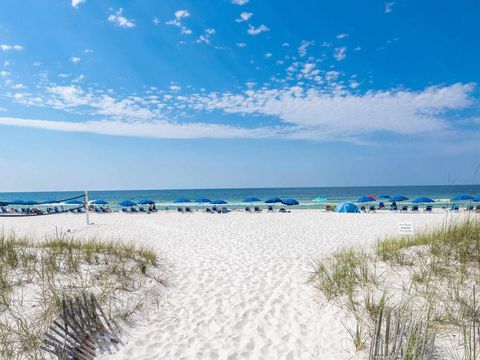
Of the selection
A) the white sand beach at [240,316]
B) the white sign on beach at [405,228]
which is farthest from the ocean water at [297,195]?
the white sand beach at [240,316]

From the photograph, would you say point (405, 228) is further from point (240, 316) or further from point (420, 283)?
point (240, 316)

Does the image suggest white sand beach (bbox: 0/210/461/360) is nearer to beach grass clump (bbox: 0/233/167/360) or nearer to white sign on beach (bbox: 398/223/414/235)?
beach grass clump (bbox: 0/233/167/360)

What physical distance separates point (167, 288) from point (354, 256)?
12.9 ft

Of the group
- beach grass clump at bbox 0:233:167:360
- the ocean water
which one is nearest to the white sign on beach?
beach grass clump at bbox 0:233:167:360

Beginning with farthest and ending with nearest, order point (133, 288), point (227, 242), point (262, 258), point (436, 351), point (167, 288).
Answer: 1. point (227, 242)
2. point (262, 258)
3. point (167, 288)
4. point (133, 288)
5. point (436, 351)

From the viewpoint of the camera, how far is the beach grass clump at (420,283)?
347 cm

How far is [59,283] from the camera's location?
4441 mm

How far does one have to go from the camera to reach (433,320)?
11.5 feet

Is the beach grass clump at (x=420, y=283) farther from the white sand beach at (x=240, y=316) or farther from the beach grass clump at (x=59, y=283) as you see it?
the beach grass clump at (x=59, y=283)

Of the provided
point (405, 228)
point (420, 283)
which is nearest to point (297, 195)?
point (405, 228)

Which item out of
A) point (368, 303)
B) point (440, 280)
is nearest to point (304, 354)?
point (368, 303)

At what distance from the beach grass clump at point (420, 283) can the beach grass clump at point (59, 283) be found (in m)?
3.21

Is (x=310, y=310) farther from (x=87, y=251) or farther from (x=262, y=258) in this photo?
(x=87, y=251)

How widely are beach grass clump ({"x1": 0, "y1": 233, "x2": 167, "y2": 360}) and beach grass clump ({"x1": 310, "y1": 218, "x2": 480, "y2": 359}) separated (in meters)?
3.21
